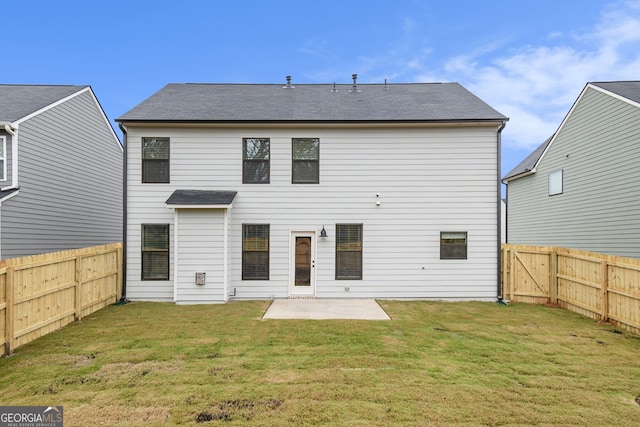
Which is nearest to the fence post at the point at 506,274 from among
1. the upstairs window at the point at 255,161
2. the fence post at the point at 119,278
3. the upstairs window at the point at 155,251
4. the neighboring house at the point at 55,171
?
the upstairs window at the point at 255,161

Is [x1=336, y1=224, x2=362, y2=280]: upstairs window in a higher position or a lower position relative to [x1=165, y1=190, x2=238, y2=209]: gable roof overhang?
lower

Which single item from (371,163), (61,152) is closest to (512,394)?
(371,163)

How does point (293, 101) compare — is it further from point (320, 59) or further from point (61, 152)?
point (320, 59)

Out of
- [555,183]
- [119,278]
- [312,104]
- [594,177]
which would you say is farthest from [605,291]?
[119,278]

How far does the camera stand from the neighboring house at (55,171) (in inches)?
365

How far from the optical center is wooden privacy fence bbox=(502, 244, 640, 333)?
20.6ft

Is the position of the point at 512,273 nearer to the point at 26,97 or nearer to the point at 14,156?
the point at 14,156

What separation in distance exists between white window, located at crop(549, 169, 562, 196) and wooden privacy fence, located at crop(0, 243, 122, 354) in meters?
15.8

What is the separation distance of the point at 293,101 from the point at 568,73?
18.1m

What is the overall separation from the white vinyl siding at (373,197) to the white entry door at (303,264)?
0.51 ft

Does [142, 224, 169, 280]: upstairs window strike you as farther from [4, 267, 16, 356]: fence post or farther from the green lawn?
[4, 267, 16, 356]: fence post

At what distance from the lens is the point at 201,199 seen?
8.34 meters

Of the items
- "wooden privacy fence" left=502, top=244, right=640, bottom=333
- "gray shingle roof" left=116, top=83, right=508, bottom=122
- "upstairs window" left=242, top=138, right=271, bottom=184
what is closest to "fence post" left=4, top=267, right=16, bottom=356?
"gray shingle roof" left=116, top=83, right=508, bottom=122

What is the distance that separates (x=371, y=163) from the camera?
8.95 m
